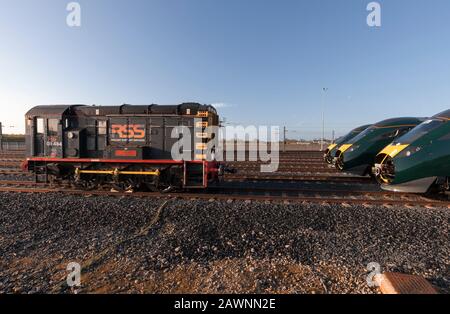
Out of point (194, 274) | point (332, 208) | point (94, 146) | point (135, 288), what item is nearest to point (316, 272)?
point (194, 274)

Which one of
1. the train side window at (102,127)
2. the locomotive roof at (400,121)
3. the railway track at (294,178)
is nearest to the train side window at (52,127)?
the train side window at (102,127)

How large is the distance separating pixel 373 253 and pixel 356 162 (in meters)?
7.96

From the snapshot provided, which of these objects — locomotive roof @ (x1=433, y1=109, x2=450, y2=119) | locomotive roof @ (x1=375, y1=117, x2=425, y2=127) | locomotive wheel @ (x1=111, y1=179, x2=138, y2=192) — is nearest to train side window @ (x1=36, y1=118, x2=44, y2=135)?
locomotive wheel @ (x1=111, y1=179, x2=138, y2=192)

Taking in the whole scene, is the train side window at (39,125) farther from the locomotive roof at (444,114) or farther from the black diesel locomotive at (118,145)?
the locomotive roof at (444,114)

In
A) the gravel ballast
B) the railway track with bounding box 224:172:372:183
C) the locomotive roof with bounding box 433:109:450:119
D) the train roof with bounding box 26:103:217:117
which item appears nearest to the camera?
the gravel ballast

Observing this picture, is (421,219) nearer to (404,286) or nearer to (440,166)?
(440,166)

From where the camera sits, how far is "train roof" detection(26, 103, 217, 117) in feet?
29.8

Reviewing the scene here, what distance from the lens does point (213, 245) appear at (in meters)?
4.58

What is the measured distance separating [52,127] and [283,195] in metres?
9.34

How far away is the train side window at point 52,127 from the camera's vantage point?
9320 mm

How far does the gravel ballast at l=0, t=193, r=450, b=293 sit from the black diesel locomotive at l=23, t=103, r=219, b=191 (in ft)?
5.75

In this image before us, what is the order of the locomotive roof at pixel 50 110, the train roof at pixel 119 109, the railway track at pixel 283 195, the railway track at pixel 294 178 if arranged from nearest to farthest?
the railway track at pixel 283 195 → the train roof at pixel 119 109 → the locomotive roof at pixel 50 110 → the railway track at pixel 294 178

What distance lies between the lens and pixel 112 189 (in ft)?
29.8

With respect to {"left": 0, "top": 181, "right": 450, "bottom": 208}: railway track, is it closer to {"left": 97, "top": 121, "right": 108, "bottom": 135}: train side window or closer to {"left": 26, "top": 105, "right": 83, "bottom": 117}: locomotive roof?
{"left": 97, "top": 121, "right": 108, "bottom": 135}: train side window
